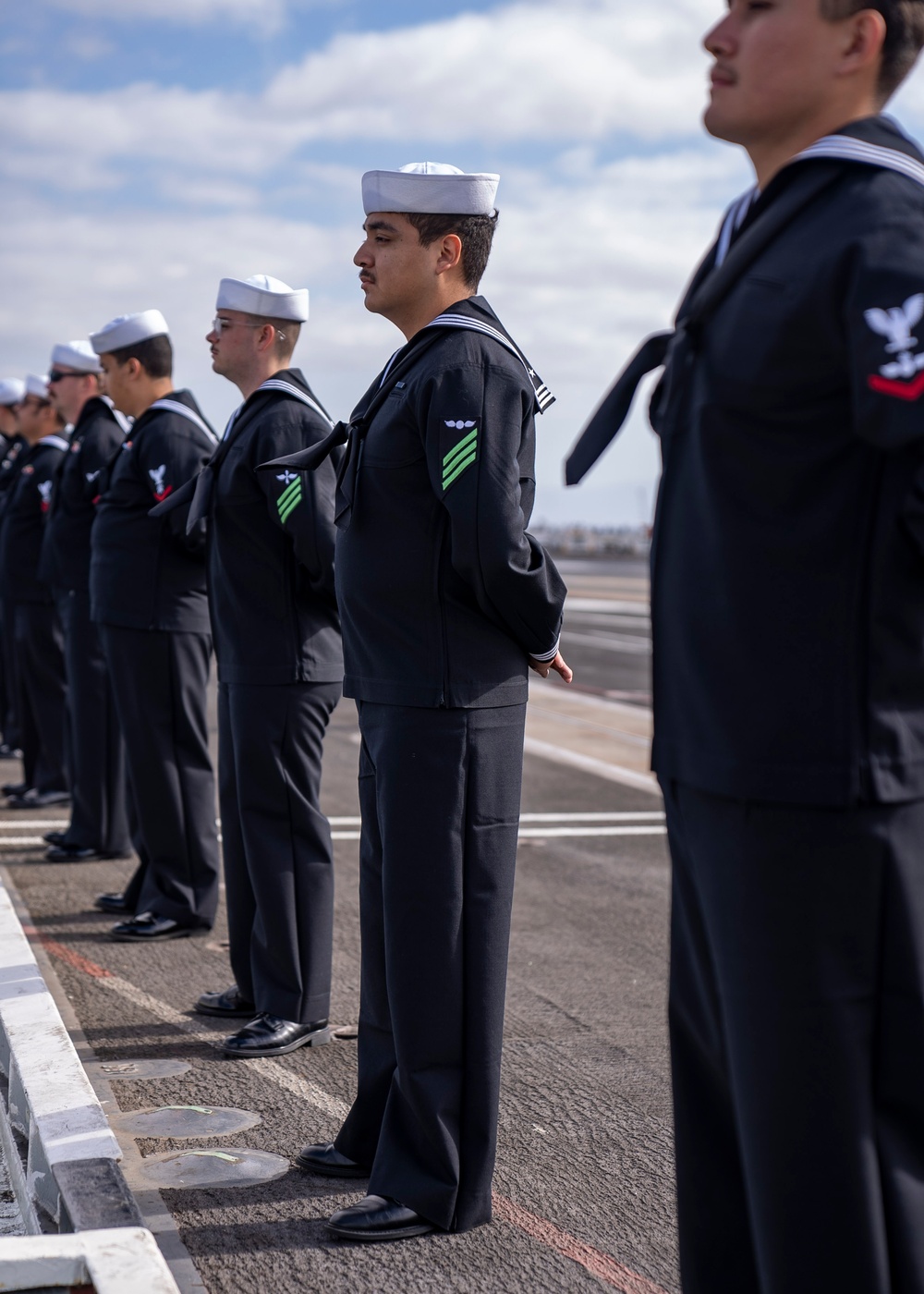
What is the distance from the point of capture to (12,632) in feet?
31.2

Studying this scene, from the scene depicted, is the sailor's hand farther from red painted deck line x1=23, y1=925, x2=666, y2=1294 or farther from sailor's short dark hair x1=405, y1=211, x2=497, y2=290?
red painted deck line x1=23, y1=925, x2=666, y2=1294

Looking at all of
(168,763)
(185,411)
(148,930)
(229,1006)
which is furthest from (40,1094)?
(185,411)

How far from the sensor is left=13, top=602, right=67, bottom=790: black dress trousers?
911 centimetres

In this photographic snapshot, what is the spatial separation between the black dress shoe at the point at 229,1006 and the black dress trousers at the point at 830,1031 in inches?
126

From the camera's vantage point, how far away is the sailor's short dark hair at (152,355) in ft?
21.7

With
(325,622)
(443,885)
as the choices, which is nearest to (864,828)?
(443,885)

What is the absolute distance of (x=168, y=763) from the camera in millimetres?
6273

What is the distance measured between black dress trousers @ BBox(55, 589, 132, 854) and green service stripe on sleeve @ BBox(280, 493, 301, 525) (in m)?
3.01

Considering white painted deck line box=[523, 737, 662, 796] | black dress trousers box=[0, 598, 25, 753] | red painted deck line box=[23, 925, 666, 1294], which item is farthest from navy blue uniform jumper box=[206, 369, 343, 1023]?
white painted deck line box=[523, 737, 662, 796]

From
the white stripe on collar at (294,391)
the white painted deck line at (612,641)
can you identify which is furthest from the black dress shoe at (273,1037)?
the white painted deck line at (612,641)

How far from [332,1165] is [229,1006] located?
1435 mm

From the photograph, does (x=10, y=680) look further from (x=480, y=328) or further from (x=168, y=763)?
(x=480, y=328)

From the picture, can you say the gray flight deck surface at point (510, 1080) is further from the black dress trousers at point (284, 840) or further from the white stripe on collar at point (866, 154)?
the white stripe on collar at point (866, 154)

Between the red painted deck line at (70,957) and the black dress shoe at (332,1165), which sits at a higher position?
the black dress shoe at (332,1165)
